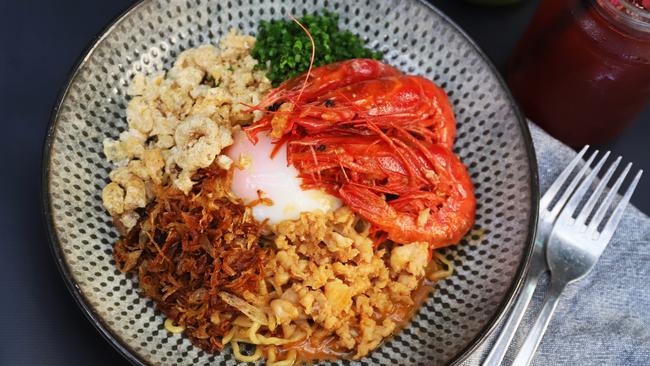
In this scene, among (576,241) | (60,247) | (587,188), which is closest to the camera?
(60,247)

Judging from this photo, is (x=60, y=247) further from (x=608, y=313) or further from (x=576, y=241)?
(x=608, y=313)

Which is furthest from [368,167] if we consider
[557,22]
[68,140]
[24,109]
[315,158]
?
[24,109]

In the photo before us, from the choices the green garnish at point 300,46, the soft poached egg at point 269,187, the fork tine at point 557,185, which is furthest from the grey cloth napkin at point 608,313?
the green garnish at point 300,46

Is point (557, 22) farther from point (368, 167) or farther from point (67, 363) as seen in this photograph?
point (67, 363)

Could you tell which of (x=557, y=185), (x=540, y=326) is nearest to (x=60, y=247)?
(x=540, y=326)

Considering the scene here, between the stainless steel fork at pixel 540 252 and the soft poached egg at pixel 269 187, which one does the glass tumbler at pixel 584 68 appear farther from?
the soft poached egg at pixel 269 187

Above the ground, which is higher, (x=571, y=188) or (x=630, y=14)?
(x=630, y=14)
